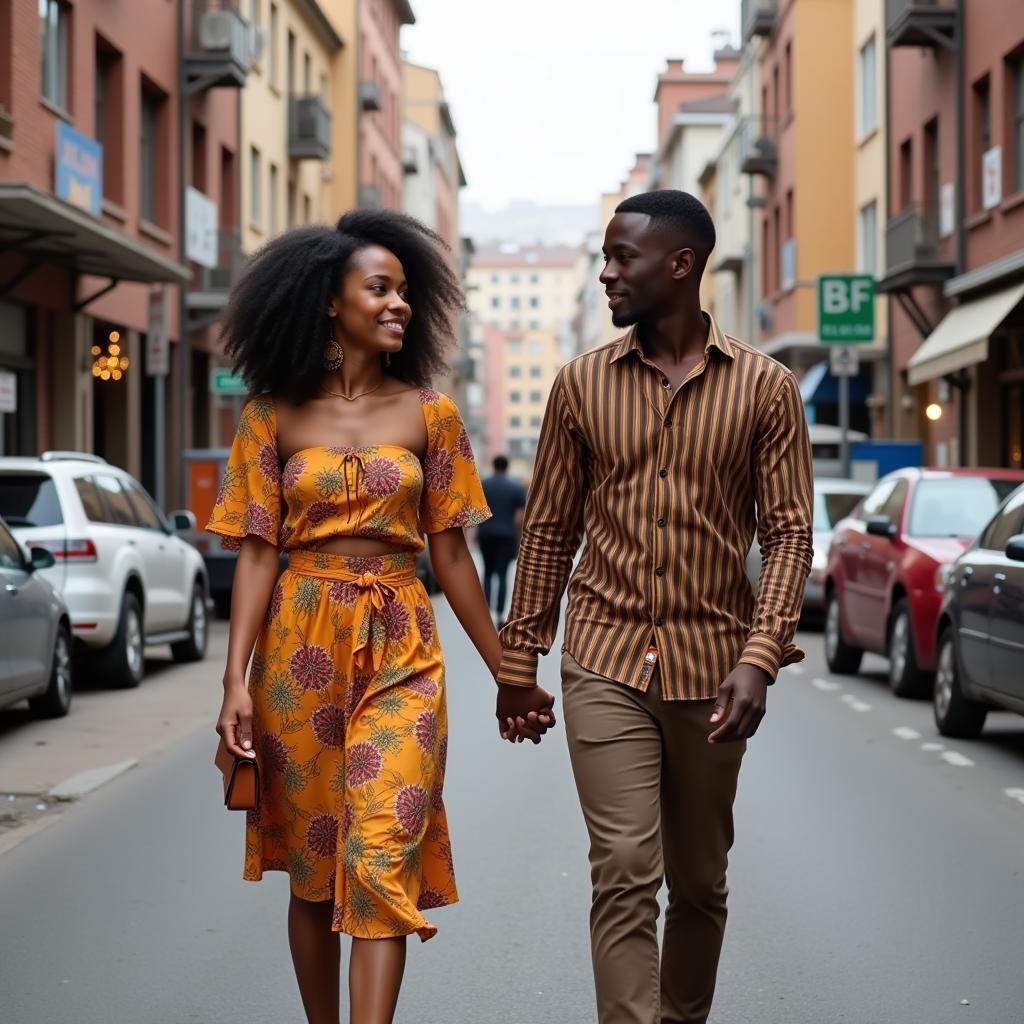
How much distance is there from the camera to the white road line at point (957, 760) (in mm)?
10430

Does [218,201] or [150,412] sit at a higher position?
[218,201]

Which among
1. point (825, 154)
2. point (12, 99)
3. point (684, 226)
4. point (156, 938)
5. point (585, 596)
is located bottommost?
point (156, 938)

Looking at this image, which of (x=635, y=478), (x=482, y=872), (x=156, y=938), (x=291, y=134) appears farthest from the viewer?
(x=291, y=134)

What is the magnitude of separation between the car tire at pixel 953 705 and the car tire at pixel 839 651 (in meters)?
4.09

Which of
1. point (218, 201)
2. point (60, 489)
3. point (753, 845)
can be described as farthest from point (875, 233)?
point (753, 845)

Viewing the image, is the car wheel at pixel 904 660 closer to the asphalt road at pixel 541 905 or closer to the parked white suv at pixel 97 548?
the asphalt road at pixel 541 905

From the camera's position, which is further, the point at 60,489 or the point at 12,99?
the point at 12,99

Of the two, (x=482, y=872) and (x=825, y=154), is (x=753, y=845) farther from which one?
(x=825, y=154)

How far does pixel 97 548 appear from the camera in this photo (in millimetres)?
14086

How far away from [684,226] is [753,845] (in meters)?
4.15

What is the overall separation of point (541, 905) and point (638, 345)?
9.58ft

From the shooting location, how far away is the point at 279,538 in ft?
14.6

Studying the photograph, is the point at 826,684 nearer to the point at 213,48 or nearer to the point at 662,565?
the point at 662,565

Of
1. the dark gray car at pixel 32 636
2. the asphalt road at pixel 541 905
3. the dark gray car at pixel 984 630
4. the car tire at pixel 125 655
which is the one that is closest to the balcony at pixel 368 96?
the car tire at pixel 125 655
